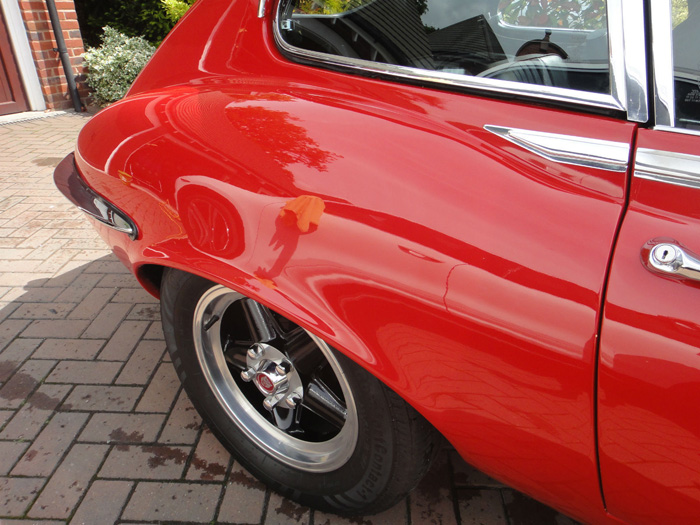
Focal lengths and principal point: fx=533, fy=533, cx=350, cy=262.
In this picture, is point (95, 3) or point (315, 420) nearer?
point (315, 420)

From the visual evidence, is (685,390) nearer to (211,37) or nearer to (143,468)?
(211,37)

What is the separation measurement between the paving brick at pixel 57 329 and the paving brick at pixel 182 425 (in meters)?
0.84

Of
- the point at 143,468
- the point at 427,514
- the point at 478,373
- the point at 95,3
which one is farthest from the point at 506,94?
the point at 95,3

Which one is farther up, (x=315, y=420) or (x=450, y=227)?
(x=450, y=227)

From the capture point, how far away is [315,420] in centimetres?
185

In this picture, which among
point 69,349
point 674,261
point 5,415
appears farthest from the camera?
point 69,349

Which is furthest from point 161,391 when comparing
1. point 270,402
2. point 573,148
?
point 573,148

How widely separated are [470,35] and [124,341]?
2.17 m

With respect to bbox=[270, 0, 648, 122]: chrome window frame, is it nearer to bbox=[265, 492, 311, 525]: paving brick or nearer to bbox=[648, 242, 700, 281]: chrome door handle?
bbox=[648, 242, 700, 281]: chrome door handle

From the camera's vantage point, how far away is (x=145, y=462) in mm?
1957

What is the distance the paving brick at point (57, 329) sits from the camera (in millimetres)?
2688

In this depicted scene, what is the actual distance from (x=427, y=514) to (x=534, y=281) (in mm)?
1119

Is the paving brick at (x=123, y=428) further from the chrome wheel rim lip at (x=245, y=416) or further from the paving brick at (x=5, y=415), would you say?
the chrome wheel rim lip at (x=245, y=416)

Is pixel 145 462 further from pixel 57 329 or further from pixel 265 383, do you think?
pixel 57 329
